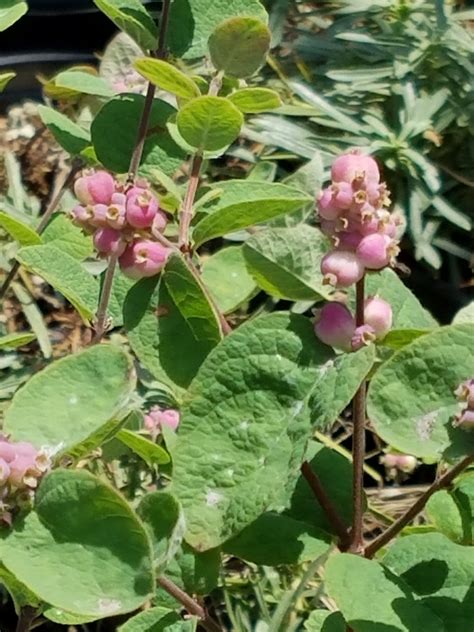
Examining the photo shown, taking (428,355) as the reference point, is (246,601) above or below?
below

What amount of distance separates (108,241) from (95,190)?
1.0 inches

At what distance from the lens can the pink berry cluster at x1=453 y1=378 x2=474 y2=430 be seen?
20.8 inches

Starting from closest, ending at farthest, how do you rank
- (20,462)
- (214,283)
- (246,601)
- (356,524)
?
(20,462) < (356,524) < (214,283) < (246,601)

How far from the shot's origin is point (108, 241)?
1.79 ft

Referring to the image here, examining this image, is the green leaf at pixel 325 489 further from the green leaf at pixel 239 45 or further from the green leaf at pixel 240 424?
the green leaf at pixel 239 45

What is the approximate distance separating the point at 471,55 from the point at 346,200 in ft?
3.85

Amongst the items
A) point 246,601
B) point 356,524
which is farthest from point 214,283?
point 246,601

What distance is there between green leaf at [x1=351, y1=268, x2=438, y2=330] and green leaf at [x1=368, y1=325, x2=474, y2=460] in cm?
7

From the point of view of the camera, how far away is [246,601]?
1.16 meters

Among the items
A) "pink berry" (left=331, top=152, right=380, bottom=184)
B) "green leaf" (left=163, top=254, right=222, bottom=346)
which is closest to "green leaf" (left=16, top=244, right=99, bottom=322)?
"green leaf" (left=163, top=254, right=222, bottom=346)

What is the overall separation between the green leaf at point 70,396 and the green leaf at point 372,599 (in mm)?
131

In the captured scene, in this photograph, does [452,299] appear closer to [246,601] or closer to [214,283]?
[246,601]

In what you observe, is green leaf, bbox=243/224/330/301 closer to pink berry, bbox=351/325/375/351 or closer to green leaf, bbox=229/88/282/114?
pink berry, bbox=351/325/375/351

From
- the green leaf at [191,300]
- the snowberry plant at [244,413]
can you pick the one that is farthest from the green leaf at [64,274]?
the green leaf at [191,300]
